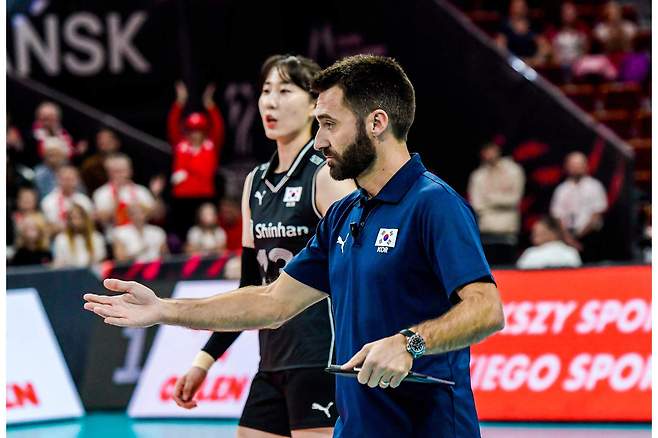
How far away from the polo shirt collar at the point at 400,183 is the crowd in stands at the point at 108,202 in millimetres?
8348

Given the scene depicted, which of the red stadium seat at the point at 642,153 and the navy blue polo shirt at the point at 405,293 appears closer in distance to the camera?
the navy blue polo shirt at the point at 405,293

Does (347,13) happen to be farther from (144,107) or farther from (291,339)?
(291,339)

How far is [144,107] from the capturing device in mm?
19484

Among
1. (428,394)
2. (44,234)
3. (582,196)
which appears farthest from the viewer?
(582,196)

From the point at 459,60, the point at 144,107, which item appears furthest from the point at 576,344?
the point at 144,107

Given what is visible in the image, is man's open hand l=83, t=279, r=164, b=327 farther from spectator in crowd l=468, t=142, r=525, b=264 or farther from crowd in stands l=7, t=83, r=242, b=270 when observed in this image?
spectator in crowd l=468, t=142, r=525, b=264

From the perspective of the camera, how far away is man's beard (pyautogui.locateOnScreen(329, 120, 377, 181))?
13.2 feet

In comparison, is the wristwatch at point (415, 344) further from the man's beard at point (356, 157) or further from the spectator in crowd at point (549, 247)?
the spectator in crowd at point (549, 247)

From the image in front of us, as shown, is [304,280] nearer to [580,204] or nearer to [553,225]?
[553,225]

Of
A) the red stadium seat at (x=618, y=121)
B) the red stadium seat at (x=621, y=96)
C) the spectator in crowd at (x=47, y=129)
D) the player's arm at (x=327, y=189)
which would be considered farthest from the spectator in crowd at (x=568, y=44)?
the player's arm at (x=327, y=189)

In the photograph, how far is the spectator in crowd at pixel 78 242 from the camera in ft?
43.0

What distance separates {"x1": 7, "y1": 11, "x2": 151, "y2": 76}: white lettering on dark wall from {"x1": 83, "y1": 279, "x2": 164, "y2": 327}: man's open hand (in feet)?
50.9

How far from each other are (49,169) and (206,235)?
2.05 m

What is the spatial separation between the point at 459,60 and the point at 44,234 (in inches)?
255
